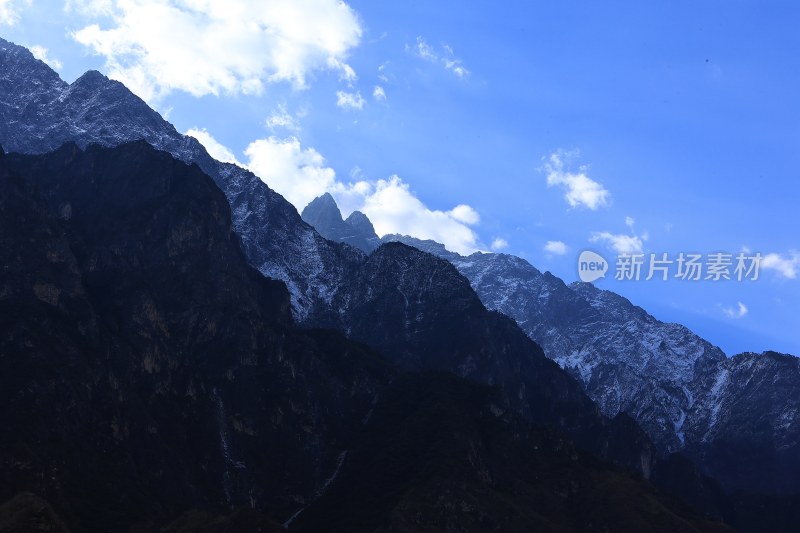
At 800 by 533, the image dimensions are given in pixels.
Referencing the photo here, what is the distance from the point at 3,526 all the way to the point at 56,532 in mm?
12752

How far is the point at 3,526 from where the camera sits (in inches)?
7490

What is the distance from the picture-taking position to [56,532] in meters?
200
